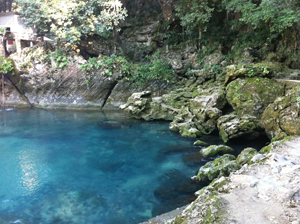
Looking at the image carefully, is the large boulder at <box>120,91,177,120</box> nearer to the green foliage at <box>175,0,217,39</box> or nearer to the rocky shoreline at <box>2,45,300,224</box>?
the rocky shoreline at <box>2,45,300,224</box>

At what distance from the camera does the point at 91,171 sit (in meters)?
8.62

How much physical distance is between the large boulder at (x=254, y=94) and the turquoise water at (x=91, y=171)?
3183 mm

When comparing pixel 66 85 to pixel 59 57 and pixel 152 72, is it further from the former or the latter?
pixel 152 72

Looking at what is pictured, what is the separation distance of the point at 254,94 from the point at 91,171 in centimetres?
833

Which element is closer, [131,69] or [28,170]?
[28,170]

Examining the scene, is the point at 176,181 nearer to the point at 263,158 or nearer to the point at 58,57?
the point at 263,158

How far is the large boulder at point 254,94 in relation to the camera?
1075 centimetres

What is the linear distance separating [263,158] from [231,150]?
399 centimetres

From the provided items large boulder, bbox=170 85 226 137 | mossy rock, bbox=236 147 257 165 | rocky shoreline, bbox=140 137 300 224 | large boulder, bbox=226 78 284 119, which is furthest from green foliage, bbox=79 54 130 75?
rocky shoreline, bbox=140 137 300 224

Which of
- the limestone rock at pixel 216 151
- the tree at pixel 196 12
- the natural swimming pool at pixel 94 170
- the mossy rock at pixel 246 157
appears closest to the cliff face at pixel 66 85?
the natural swimming pool at pixel 94 170

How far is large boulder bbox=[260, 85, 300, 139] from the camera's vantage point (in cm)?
802

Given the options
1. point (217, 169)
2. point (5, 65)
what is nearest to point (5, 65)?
point (5, 65)

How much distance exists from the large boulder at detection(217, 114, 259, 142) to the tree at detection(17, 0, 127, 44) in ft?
42.9

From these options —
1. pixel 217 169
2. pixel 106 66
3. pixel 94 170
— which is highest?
pixel 106 66
